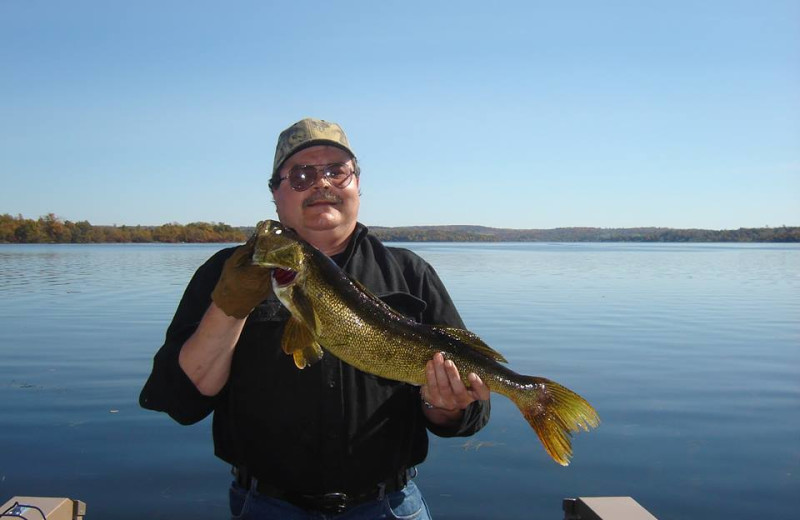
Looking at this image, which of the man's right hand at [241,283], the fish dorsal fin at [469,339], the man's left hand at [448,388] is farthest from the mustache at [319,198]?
the man's left hand at [448,388]

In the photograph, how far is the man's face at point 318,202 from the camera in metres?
3.96

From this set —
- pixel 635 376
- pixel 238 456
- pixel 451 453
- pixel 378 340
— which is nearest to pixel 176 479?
pixel 451 453

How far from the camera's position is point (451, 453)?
800 centimetres

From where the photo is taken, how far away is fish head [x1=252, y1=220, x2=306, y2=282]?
3188mm

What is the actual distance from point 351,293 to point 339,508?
1.16 meters

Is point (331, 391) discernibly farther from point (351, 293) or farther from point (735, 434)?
point (735, 434)

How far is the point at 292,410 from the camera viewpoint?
3.54 meters

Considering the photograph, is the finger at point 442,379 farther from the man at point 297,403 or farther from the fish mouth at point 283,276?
the fish mouth at point 283,276

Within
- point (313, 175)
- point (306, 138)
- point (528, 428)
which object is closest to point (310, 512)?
point (313, 175)

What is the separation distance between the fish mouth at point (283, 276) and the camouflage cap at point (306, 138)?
3.39ft

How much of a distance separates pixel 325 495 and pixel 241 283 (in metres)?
1.26

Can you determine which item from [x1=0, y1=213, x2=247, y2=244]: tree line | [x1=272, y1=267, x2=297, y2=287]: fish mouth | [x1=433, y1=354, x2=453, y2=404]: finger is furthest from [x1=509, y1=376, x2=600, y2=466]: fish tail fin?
[x1=0, y1=213, x2=247, y2=244]: tree line

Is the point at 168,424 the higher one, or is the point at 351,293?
the point at 351,293

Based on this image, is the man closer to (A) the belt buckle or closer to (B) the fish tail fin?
(A) the belt buckle
